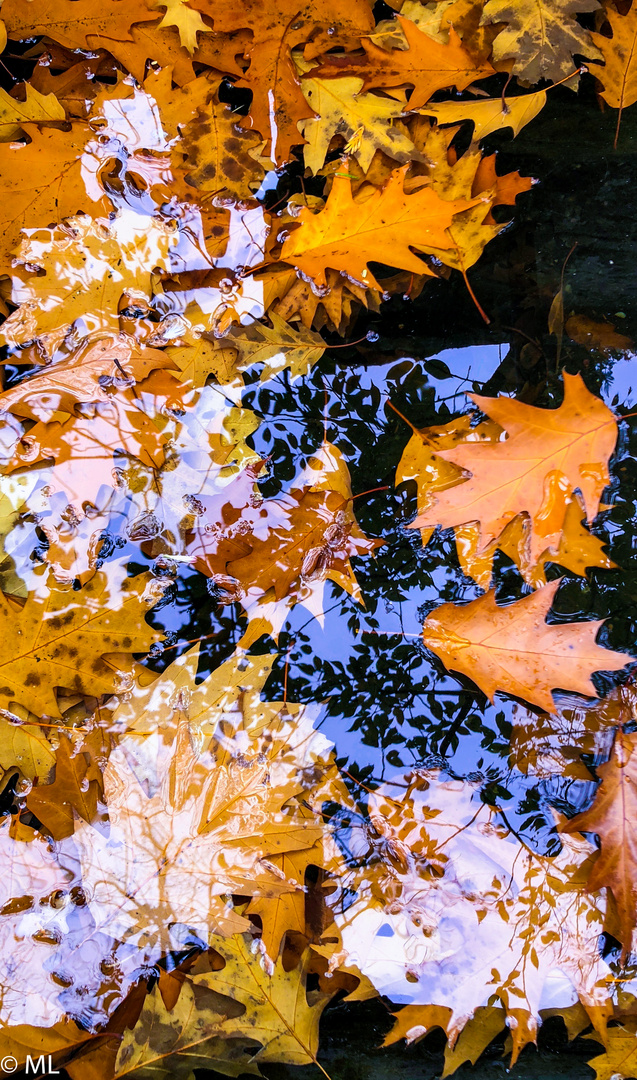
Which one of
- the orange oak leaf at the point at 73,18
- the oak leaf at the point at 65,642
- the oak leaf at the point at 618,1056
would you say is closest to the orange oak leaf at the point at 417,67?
the orange oak leaf at the point at 73,18

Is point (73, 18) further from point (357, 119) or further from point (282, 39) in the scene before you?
point (357, 119)

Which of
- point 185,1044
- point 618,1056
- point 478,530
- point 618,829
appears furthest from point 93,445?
point 618,1056

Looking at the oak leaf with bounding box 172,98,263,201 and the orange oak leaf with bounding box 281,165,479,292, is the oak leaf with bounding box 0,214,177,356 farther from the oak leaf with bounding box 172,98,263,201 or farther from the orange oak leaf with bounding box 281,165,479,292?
the orange oak leaf with bounding box 281,165,479,292

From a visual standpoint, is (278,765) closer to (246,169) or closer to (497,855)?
(497,855)

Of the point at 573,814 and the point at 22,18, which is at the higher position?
the point at 22,18

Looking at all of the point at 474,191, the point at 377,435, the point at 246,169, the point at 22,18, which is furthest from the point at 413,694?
the point at 22,18

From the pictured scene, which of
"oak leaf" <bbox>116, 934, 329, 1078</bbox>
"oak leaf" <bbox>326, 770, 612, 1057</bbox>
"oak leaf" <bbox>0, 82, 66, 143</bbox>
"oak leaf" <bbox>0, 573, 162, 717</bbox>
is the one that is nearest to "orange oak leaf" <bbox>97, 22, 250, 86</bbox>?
"oak leaf" <bbox>0, 82, 66, 143</bbox>

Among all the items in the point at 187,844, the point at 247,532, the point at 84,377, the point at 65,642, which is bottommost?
the point at 187,844
